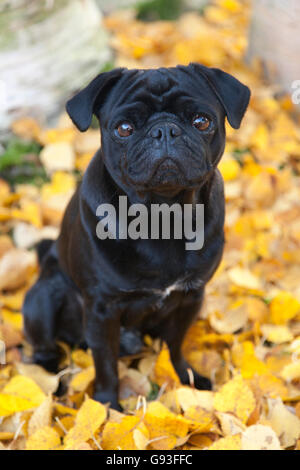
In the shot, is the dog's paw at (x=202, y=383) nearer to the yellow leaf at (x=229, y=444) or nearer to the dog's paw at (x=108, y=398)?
the dog's paw at (x=108, y=398)

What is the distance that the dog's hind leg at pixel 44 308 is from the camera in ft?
7.89

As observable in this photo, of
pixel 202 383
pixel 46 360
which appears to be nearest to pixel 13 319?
pixel 46 360

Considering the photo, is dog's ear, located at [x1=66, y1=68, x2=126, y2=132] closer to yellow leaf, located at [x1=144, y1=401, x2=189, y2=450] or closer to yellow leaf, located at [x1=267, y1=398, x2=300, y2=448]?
yellow leaf, located at [x1=144, y1=401, x2=189, y2=450]

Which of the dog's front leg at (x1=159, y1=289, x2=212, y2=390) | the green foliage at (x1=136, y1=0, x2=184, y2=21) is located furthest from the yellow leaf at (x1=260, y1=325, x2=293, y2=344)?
the green foliage at (x1=136, y1=0, x2=184, y2=21)

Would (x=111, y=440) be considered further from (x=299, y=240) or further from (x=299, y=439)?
(x=299, y=240)

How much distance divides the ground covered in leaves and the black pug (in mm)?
221

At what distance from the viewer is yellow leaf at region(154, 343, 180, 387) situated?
230 centimetres

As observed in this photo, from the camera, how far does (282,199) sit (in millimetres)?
3316

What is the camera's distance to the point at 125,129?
5.93ft

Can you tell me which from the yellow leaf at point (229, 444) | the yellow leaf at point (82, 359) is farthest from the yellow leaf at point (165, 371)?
the yellow leaf at point (229, 444)

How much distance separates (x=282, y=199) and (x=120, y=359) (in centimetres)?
139

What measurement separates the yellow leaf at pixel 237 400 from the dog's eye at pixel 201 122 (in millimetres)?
883

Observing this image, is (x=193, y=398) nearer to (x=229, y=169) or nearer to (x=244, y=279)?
(x=244, y=279)

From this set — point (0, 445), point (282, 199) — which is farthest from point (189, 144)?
point (282, 199)
